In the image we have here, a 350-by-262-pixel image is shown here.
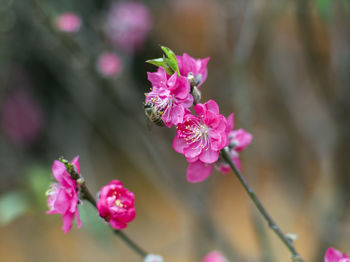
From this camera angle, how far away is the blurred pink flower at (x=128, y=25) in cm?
191

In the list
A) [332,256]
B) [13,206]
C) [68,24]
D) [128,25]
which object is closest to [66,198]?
[332,256]

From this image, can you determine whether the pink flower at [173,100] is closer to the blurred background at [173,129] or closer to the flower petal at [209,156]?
the flower petal at [209,156]

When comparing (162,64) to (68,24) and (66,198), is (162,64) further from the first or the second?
(68,24)

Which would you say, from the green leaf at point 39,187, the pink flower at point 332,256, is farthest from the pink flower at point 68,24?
the pink flower at point 332,256

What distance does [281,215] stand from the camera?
6.53 ft

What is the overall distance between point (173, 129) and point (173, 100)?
1215 millimetres

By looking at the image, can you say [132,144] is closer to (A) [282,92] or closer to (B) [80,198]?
(A) [282,92]

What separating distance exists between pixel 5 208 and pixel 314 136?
1.49 metres

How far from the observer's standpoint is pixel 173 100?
0.61 meters

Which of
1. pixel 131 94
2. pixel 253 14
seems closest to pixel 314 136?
pixel 253 14

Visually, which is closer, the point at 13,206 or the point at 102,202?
the point at 102,202

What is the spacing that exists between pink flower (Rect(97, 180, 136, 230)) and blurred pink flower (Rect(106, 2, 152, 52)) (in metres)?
1.33

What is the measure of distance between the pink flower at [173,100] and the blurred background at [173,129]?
0.68 metres

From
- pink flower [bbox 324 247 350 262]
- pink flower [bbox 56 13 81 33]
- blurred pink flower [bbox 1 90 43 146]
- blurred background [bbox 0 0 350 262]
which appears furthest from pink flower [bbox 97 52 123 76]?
blurred pink flower [bbox 1 90 43 146]
